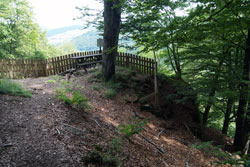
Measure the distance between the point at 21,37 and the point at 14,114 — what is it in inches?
746

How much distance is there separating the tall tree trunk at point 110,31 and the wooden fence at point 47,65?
306 cm

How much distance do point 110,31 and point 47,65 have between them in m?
5.63

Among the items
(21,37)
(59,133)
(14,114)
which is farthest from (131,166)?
(21,37)

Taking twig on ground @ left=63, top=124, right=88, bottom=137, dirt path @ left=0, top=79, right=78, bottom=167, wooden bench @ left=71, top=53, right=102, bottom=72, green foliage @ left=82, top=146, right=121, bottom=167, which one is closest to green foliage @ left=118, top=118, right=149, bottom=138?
twig on ground @ left=63, top=124, right=88, bottom=137

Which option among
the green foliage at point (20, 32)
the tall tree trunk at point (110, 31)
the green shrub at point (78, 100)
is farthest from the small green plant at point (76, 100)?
the green foliage at point (20, 32)

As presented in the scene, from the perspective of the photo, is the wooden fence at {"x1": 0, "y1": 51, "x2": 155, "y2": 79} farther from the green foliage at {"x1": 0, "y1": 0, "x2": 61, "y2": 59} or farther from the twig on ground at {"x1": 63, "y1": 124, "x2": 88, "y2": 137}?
the green foliage at {"x1": 0, "y1": 0, "x2": 61, "y2": 59}

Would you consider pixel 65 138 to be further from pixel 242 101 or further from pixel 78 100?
pixel 242 101

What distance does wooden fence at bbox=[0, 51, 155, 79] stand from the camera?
1051 centimetres

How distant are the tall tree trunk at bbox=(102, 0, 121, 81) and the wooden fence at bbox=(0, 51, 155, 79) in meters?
3.06

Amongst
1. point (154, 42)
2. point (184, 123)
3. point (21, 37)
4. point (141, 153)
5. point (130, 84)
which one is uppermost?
point (21, 37)

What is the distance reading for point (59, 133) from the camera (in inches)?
161

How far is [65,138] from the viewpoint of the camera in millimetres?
3980

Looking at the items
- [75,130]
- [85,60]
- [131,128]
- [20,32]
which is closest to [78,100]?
[75,130]

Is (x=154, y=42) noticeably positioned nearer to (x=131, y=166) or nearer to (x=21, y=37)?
(x=131, y=166)
